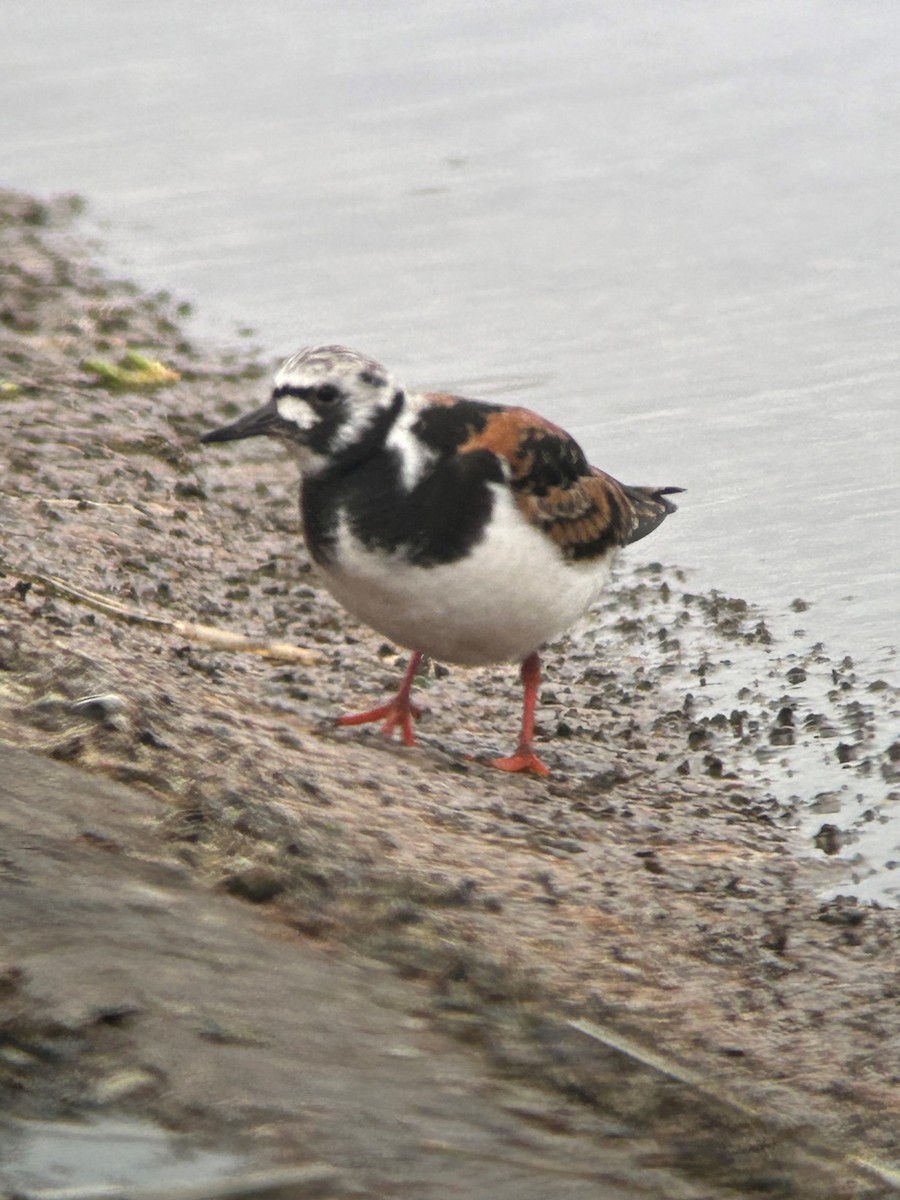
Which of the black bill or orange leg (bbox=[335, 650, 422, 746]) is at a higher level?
the black bill

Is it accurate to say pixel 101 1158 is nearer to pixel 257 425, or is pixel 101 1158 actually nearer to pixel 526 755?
pixel 257 425

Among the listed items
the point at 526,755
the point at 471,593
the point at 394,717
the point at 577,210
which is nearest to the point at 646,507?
the point at 526,755

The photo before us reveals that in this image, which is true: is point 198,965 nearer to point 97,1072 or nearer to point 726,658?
point 97,1072

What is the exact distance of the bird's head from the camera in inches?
226

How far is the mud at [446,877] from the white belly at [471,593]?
430 millimetres

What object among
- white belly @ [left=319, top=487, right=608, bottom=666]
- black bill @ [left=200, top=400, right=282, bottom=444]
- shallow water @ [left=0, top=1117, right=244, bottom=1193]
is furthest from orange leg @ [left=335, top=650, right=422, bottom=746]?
shallow water @ [left=0, top=1117, right=244, bottom=1193]

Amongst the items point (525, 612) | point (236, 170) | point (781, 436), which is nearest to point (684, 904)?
point (525, 612)

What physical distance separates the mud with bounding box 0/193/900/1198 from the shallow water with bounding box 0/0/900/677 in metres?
1.03

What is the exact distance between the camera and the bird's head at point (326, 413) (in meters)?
5.74

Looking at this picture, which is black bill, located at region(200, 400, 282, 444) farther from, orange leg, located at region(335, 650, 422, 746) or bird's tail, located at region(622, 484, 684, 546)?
bird's tail, located at region(622, 484, 684, 546)

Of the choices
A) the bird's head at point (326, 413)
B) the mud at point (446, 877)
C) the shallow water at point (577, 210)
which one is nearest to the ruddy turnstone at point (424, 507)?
the bird's head at point (326, 413)

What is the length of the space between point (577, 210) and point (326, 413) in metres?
6.73

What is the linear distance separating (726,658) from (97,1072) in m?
4.55

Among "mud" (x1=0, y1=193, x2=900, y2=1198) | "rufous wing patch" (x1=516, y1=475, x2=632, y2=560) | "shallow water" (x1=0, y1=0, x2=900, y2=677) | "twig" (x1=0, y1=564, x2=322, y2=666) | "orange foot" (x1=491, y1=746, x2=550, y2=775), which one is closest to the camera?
"mud" (x1=0, y1=193, x2=900, y2=1198)
